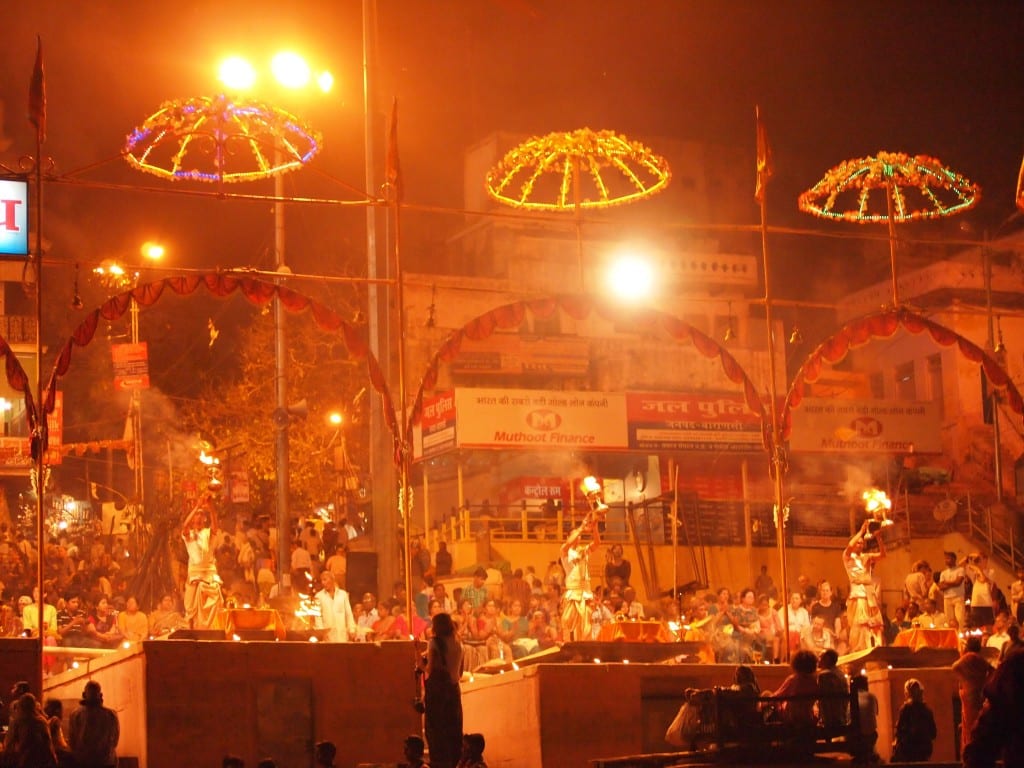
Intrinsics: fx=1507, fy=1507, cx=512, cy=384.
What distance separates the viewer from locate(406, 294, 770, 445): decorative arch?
18.3 metres

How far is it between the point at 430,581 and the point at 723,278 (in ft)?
79.6

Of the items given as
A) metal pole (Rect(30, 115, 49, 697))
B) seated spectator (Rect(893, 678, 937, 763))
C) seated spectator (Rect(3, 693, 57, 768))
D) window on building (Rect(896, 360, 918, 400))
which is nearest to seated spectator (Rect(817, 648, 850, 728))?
seated spectator (Rect(893, 678, 937, 763))

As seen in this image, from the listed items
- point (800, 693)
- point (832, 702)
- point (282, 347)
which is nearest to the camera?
point (832, 702)

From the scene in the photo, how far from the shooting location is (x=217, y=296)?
17.5 meters

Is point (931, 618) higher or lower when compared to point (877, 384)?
lower

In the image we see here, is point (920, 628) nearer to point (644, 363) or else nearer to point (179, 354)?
point (644, 363)


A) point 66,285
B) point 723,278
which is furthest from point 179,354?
point 723,278

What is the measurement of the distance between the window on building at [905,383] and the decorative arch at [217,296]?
27355 mm

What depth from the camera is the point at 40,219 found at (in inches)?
654

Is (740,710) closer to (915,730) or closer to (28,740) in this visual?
(915,730)

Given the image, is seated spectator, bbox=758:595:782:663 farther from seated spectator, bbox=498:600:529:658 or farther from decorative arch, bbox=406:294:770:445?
decorative arch, bbox=406:294:770:445

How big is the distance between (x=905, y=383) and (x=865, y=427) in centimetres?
645

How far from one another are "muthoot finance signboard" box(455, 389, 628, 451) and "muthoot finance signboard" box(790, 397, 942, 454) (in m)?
4.81

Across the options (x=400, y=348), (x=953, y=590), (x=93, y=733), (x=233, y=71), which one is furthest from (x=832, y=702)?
(x=953, y=590)
